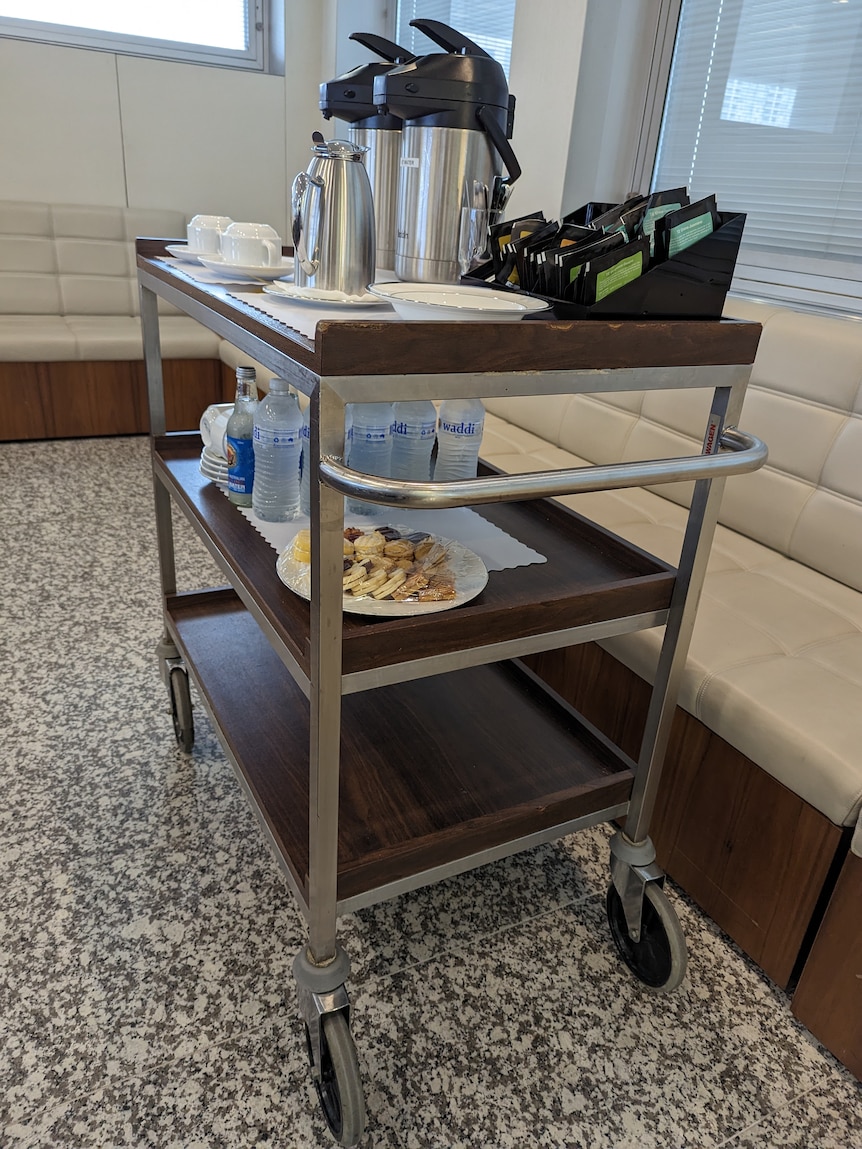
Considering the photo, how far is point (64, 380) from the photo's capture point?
3.53 meters

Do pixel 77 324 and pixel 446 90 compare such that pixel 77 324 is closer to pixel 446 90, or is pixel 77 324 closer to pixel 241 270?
pixel 241 270

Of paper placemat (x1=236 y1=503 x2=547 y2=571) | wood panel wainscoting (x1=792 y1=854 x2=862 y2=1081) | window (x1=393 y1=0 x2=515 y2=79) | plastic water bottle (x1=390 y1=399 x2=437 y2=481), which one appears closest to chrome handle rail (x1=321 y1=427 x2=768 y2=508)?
paper placemat (x1=236 y1=503 x2=547 y2=571)

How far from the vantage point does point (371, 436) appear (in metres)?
1.13

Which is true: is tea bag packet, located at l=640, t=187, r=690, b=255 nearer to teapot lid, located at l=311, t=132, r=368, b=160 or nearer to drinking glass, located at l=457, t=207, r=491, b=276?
drinking glass, located at l=457, t=207, r=491, b=276

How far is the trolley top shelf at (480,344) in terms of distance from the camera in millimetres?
729

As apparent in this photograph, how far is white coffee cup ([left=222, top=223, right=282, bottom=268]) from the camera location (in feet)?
3.84

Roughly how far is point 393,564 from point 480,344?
12.9 inches

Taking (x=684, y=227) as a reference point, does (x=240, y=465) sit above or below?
below

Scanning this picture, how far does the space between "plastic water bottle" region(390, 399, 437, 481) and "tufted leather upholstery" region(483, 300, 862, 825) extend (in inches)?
20.6

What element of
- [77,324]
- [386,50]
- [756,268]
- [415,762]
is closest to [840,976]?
[415,762]

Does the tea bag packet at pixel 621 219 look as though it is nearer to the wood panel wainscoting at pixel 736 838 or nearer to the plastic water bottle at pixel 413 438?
the plastic water bottle at pixel 413 438

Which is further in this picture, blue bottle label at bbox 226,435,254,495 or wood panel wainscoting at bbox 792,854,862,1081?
blue bottle label at bbox 226,435,254,495

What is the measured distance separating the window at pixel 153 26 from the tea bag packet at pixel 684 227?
4.04m

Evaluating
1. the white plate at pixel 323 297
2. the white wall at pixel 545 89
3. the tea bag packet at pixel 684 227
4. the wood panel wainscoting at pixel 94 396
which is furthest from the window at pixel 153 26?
the tea bag packet at pixel 684 227
